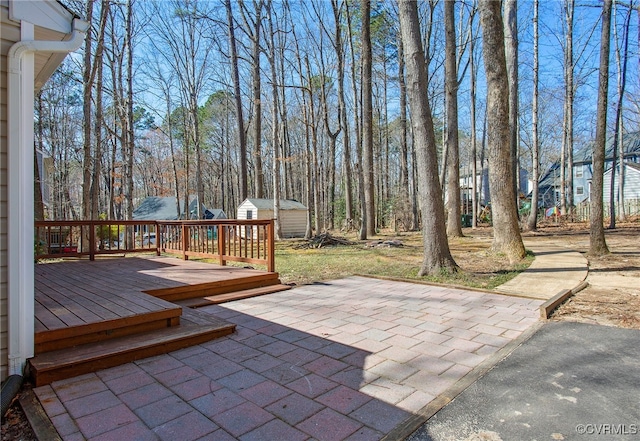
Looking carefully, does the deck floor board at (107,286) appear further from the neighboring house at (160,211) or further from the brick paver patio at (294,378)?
the neighboring house at (160,211)

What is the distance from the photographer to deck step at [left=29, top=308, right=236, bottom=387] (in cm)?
231

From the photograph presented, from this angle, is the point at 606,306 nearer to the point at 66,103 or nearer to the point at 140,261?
the point at 140,261

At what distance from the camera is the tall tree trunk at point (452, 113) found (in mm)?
11447

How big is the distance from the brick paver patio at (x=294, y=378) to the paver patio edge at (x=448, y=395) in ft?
0.13

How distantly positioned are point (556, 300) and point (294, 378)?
3154 millimetres

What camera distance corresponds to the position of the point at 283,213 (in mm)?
17312

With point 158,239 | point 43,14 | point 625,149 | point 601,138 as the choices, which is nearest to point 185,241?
point 158,239

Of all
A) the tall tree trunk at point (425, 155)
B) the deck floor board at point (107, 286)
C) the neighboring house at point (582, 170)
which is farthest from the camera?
the neighboring house at point (582, 170)

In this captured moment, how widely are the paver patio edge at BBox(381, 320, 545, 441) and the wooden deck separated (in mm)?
1879

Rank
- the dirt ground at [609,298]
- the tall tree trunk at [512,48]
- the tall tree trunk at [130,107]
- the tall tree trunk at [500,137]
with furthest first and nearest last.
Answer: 1. the tall tree trunk at [130,107]
2. the tall tree trunk at [512,48]
3. the tall tree trunk at [500,137]
4. the dirt ground at [609,298]

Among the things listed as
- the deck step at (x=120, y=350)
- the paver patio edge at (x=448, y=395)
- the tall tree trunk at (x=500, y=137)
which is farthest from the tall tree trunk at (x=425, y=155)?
the deck step at (x=120, y=350)

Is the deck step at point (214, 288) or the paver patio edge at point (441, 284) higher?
the deck step at point (214, 288)

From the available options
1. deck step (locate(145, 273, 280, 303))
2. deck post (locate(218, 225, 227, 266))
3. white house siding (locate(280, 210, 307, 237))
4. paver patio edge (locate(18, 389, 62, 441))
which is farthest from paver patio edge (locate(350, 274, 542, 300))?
white house siding (locate(280, 210, 307, 237))

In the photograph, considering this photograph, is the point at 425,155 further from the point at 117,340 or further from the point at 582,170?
the point at 582,170
